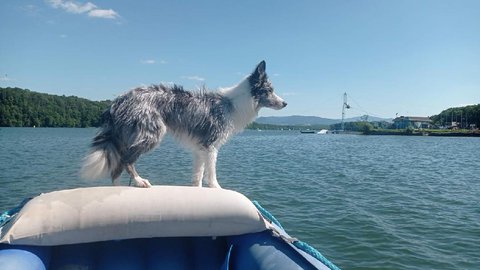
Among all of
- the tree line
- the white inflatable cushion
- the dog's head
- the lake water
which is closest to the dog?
the dog's head

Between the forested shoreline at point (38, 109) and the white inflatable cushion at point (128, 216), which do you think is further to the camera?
the forested shoreline at point (38, 109)

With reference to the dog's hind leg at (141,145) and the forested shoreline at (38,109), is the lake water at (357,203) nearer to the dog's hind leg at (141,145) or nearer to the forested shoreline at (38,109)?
the dog's hind leg at (141,145)

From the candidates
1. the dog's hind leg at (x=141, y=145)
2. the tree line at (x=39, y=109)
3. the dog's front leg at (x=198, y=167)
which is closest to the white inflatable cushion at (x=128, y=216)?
the dog's hind leg at (x=141, y=145)

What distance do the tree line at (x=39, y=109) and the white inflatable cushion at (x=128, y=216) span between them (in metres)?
112

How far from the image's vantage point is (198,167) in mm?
5582

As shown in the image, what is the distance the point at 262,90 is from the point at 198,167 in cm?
139

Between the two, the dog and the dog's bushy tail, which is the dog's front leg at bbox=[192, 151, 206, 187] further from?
the dog's bushy tail

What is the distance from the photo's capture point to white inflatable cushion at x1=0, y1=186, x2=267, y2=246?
360 centimetres

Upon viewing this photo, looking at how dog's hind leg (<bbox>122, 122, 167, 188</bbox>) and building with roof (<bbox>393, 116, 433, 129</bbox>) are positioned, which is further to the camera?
building with roof (<bbox>393, 116, 433, 129</bbox>)

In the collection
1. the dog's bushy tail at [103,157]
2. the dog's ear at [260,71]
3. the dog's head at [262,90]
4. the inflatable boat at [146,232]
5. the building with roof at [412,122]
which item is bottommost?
the inflatable boat at [146,232]

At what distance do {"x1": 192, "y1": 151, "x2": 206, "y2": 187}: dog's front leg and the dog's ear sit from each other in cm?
131

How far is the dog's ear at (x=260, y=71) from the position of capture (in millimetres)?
5560

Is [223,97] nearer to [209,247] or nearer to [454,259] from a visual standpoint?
[209,247]

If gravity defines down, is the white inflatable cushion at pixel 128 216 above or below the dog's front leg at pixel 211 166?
below
